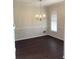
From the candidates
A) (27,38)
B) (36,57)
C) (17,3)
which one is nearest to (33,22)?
(27,38)

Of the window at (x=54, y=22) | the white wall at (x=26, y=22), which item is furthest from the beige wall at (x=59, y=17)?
the white wall at (x=26, y=22)

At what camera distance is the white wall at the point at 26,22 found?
246 inches

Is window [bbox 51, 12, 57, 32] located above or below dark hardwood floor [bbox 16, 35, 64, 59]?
above

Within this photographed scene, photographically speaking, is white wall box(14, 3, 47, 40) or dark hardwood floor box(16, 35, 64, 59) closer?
dark hardwood floor box(16, 35, 64, 59)

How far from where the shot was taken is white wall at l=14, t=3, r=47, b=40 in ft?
20.5

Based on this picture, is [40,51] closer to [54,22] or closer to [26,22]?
[26,22]
